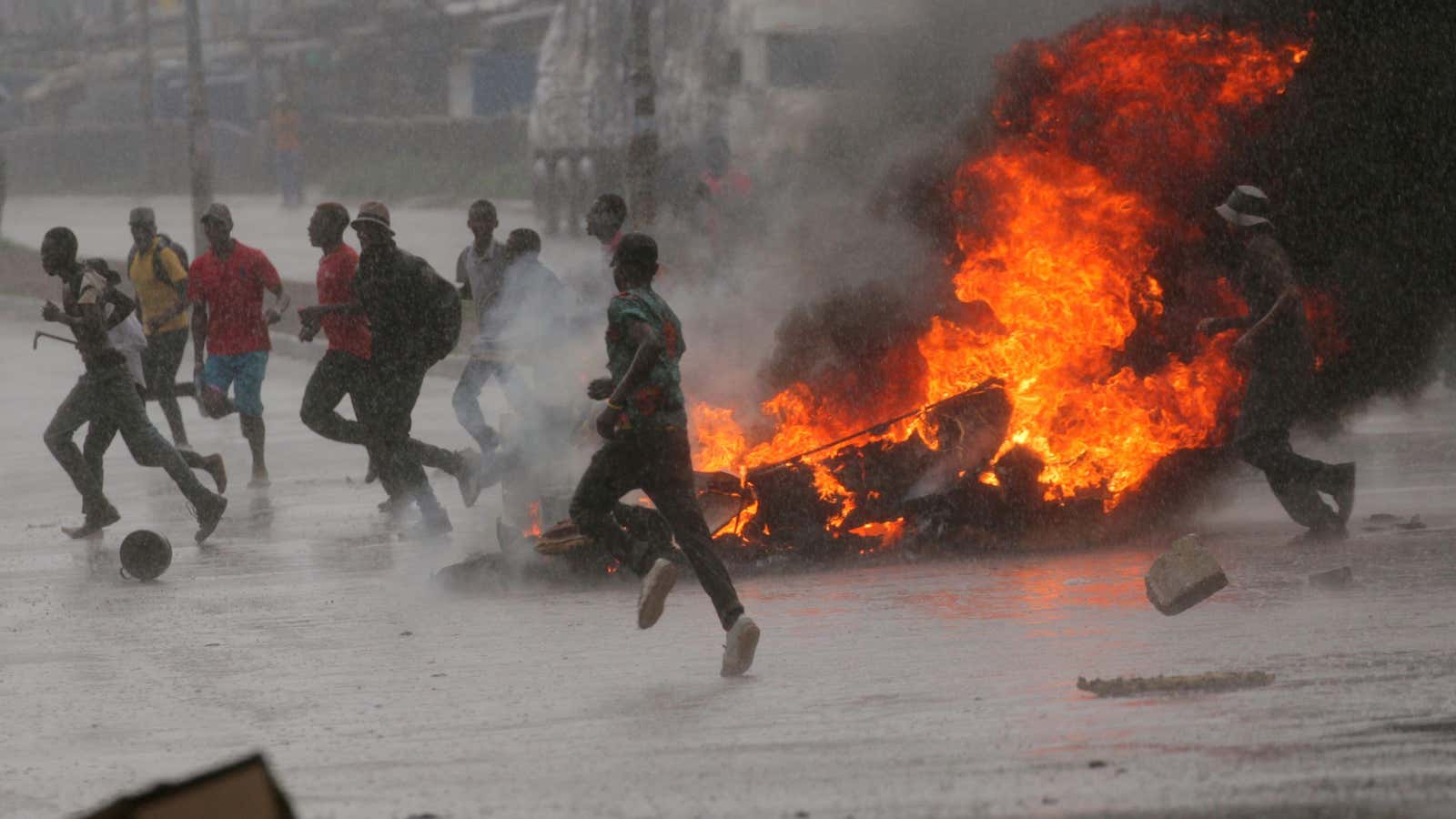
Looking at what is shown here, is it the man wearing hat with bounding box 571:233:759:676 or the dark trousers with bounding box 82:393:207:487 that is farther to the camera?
the dark trousers with bounding box 82:393:207:487

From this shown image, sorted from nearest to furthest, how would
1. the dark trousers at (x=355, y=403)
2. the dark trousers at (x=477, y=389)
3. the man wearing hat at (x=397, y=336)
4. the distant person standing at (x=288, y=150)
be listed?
the man wearing hat at (x=397, y=336) < the dark trousers at (x=355, y=403) < the dark trousers at (x=477, y=389) < the distant person standing at (x=288, y=150)

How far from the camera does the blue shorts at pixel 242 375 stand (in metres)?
14.2

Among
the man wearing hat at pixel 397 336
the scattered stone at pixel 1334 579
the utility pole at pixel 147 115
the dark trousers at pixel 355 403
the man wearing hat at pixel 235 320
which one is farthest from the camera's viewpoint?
the utility pole at pixel 147 115

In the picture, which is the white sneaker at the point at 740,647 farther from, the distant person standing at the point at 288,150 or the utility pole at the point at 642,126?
the distant person standing at the point at 288,150

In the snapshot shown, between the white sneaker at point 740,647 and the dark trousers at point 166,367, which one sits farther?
the dark trousers at point 166,367

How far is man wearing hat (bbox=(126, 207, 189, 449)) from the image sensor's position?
1480 centimetres

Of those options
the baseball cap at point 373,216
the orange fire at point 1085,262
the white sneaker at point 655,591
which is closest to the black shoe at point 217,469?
the baseball cap at point 373,216

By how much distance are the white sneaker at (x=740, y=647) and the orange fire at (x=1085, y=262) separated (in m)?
2.73

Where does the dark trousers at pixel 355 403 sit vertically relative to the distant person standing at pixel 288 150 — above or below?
above

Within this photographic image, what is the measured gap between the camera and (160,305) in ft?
49.3

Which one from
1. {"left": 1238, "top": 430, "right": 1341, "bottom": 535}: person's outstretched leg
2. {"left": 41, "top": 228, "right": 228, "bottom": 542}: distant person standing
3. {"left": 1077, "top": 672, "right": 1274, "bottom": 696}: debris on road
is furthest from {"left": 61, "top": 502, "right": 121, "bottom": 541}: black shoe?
{"left": 1077, "top": 672, "right": 1274, "bottom": 696}: debris on road

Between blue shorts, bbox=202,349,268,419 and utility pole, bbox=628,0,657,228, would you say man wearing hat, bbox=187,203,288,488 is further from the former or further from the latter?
utility pole, bbox=628,0,657,228

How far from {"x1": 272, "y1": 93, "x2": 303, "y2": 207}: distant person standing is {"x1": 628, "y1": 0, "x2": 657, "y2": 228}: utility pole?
935 inches

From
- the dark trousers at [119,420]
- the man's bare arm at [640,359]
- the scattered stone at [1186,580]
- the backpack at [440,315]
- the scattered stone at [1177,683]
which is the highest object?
the man's bare arm at [640,359]
